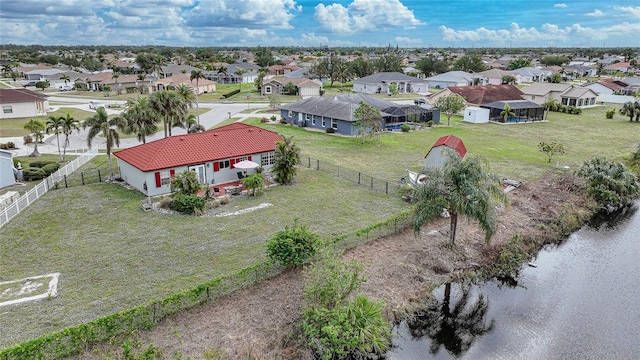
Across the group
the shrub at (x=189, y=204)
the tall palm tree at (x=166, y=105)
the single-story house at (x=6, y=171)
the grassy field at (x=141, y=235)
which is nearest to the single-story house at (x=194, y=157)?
the grassy field at (x=141, y=235)

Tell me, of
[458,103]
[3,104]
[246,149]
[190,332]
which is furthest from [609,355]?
[3,104]

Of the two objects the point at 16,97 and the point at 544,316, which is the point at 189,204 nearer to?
the point at 544,316

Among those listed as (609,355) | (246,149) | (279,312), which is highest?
(246,149)

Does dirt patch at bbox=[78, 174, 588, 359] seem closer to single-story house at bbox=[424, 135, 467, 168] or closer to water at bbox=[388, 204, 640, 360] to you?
water at bbox=[388, 204, 640, 360]

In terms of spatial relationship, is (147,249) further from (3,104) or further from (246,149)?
(3,104)

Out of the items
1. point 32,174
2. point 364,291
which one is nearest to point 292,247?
point 364,291

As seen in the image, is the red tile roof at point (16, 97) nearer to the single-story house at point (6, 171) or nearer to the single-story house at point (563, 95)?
the single-story house at point (6, 171)

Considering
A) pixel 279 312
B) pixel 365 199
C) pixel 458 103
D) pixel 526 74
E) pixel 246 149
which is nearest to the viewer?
pixel 279 312
